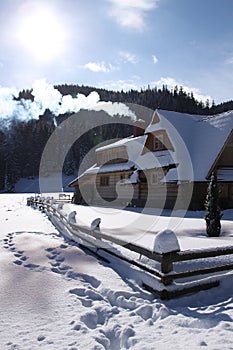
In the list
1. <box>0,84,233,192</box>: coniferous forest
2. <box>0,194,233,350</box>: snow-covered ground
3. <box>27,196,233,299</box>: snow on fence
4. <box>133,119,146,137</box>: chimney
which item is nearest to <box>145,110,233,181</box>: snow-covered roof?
<box>133,119,146,137</box>: chimney

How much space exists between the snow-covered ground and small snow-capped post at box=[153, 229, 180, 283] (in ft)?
2.06

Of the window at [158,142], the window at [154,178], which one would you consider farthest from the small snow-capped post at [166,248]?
the window at [158,142]

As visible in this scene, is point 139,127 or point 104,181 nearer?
point 104,181

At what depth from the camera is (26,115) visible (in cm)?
9081

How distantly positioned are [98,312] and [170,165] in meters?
17.5

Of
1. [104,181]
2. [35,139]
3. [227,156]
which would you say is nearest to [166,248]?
[227,156]

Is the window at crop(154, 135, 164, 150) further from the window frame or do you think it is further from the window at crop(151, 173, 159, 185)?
the window frame

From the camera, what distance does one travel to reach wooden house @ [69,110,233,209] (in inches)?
792

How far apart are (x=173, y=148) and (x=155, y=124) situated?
3531 millimetres

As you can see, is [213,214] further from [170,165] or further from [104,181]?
[104,181]

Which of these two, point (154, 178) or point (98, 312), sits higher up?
point (154, 178)

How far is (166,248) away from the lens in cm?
533

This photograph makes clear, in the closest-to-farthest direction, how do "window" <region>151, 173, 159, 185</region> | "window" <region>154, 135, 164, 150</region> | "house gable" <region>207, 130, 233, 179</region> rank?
"house gable" <region>207, 130, 233, 179</region>
"window" <region>151, 173, 159, 185</region>
"window" <region>154, 135, 164, 150</region>

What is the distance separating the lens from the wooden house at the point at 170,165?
2012 cm
